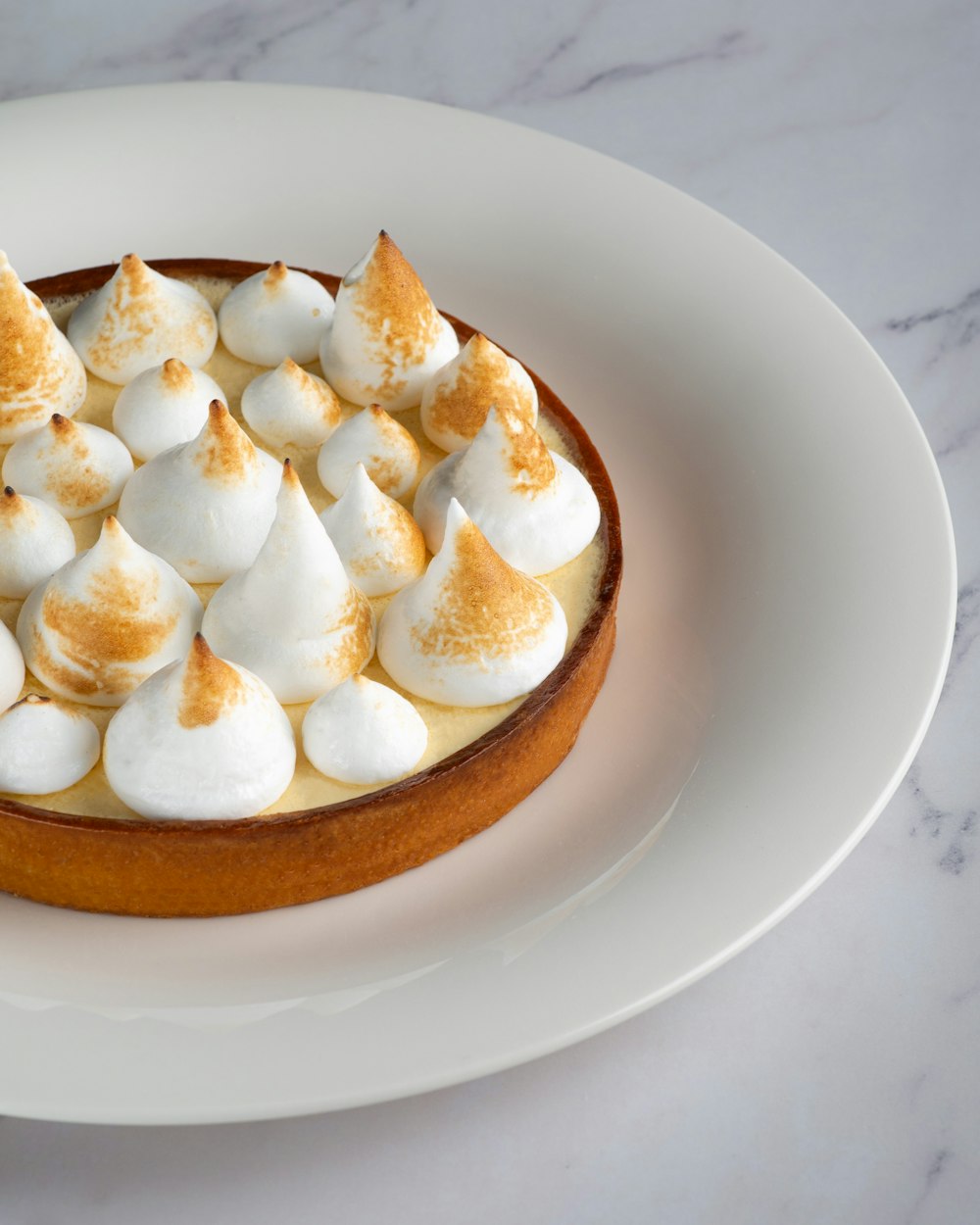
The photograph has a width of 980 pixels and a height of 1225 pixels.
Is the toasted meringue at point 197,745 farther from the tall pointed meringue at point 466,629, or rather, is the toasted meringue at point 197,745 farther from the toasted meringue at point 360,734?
the tall pointed meringue at point 466,629

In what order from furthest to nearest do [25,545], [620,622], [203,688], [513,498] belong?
[620,622], [513,498], [25,545], [203,688]

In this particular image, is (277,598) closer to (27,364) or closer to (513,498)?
(513,498)

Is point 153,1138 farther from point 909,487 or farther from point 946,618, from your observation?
point 909,487

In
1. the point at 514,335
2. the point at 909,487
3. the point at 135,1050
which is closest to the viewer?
the point at 135,1050

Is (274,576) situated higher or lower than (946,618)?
higher

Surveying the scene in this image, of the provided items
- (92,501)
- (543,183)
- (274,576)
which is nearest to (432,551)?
(274,576)

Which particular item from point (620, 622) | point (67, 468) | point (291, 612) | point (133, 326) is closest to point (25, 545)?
point (67, 468)
